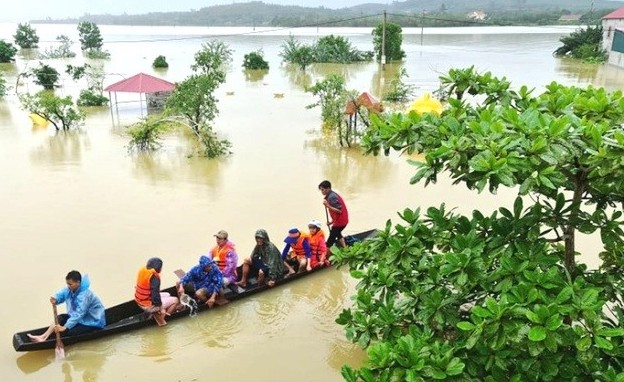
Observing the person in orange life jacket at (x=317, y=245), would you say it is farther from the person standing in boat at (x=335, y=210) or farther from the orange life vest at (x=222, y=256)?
the orange life vest at (x=222, y=256)

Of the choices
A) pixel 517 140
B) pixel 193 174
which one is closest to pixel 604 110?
pixel 517 140

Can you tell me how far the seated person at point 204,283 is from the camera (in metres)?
6.50

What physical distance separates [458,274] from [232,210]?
24.2 feet

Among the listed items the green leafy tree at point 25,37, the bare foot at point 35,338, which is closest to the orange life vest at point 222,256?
the bare foot at point 35,338

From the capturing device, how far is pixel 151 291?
6.03 meters

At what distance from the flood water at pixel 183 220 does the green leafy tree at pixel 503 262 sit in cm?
269

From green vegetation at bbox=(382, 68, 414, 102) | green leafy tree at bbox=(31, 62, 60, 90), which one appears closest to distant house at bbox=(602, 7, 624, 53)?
green vegetation at bbox=(382, 68, 414, 102)

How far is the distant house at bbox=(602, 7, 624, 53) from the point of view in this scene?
36.0 meters

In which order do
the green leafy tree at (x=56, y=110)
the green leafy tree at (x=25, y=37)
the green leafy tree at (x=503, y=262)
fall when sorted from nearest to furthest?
the green leafy tree at (x=503, y=262) → the green leafy tree at (x=56, y=110) → the green leafy tree at (x=25, y=37)

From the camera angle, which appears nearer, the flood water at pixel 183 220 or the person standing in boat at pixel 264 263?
the flood water at pixel 183 220

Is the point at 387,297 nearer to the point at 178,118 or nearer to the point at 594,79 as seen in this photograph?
the point at 178,118

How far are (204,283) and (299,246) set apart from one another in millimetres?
1449

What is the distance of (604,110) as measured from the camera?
3.31m

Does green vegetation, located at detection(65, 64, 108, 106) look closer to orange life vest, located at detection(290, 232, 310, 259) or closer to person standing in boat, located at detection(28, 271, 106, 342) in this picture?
orange life vest, located at detection(290, 232, 310, 259)
